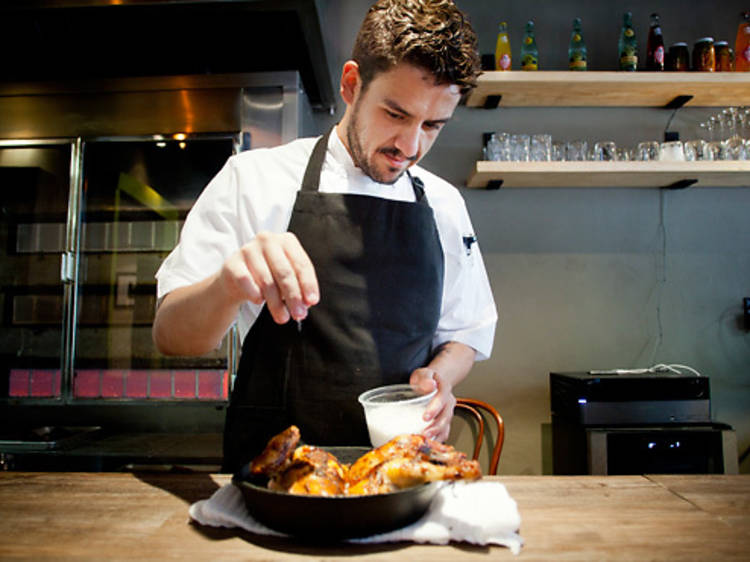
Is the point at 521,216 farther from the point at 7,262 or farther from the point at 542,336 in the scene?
the point at 7,262

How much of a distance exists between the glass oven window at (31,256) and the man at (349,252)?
1.82 meters

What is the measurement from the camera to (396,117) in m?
1.15

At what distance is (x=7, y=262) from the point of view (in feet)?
8.91

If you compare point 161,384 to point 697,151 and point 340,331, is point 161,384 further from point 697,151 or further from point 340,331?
point 697,151

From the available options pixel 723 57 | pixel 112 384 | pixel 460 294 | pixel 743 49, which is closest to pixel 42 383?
pixel 112 384

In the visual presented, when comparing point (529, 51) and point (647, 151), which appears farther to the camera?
point (529, 51)

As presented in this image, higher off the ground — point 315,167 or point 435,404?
point 315,167

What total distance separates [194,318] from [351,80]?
68cm

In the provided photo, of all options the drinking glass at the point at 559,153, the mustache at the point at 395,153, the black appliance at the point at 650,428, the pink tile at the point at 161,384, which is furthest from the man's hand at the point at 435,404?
the drinking glass at the point at 559,153

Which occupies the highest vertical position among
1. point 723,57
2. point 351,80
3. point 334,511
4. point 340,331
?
point 723,57

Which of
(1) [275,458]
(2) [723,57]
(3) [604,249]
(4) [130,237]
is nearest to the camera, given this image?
(1) [275,458]

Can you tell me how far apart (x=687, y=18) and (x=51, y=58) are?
11.6 feet

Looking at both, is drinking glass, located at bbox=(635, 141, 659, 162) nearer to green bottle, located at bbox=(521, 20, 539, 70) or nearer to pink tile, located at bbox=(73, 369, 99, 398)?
green bottle, located at bbox=(521, 20, 539, 70)

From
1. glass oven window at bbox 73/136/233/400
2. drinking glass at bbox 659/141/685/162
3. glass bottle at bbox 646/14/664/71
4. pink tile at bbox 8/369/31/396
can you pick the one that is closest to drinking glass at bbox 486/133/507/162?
drinking glass at bbox 659/141/685/162
